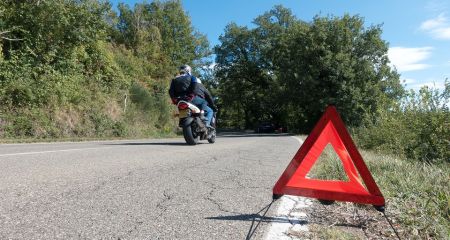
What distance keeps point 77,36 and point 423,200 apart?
17893 mm

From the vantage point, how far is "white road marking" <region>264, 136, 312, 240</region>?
10.4 ft

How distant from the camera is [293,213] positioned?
3.90 meters

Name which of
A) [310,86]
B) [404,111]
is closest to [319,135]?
[404,111]

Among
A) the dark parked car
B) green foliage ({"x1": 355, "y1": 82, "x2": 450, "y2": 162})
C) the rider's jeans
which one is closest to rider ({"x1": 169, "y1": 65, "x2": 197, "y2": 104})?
the rider's jeans

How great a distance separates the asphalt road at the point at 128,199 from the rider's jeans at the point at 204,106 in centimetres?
474

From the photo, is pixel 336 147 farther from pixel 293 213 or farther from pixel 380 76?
pixel 380 76

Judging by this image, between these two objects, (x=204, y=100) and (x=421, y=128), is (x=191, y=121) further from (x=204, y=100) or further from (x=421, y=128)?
(x=421, y=128)

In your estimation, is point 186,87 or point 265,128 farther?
point 265,128

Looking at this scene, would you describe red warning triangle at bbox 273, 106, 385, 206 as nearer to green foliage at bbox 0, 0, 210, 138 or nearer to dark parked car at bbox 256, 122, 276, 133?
green foliage at bbox 0, 0, 210, 138

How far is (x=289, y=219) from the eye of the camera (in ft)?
12.0

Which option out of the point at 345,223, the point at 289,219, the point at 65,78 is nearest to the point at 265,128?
the point at 65,78

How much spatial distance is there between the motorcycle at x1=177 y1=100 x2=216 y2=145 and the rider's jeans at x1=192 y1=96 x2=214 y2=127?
9.6 inches

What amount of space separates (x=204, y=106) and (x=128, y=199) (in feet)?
25.7

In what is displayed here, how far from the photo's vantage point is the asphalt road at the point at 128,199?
311 cm
